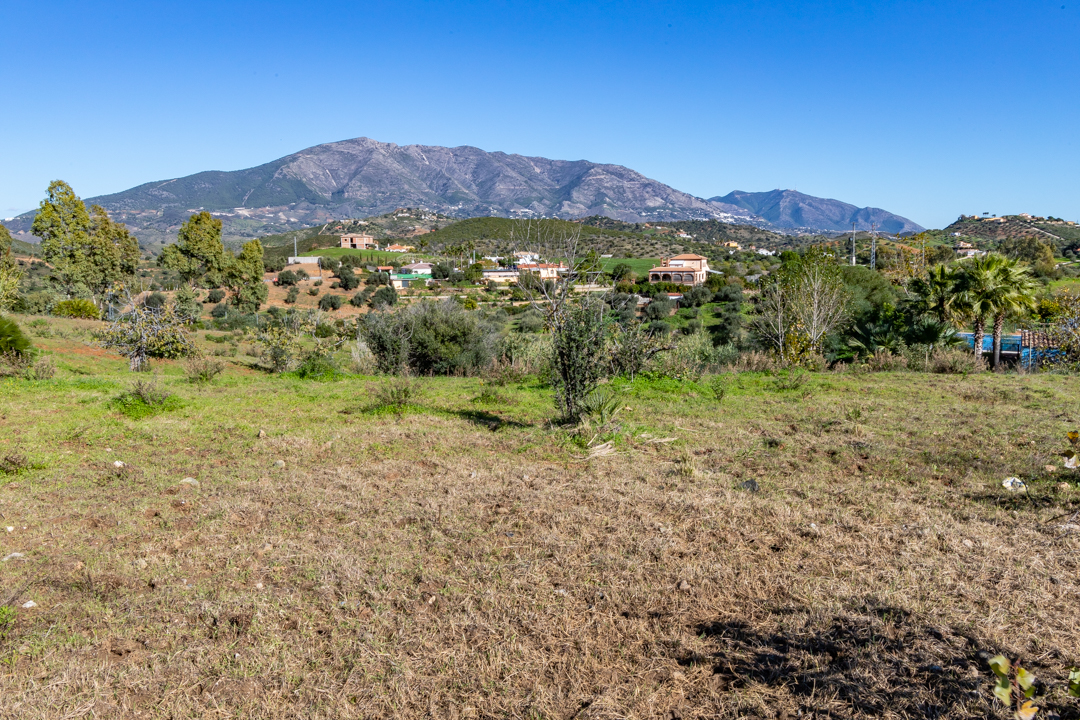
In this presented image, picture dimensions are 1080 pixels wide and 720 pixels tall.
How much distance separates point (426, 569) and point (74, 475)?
13.7ft

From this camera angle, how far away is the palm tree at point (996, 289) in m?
15.7

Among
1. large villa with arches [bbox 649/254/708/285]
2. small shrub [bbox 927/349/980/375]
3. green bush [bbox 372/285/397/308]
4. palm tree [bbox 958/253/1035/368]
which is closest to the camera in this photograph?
small shrub [bbox 927/349/980/375]

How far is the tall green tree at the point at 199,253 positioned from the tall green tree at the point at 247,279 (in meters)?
0.52

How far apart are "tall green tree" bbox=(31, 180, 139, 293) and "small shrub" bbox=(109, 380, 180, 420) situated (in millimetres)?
27783

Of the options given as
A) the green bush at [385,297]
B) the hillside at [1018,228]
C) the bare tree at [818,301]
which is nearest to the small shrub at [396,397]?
the bare tree at [818,301]

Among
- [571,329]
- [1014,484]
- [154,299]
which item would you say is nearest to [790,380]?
[571,329]

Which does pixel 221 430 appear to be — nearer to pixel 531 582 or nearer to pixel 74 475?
pixel 74 475

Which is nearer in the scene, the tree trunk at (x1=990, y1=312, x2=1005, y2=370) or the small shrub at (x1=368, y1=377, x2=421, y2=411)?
the small shrub at (x1=368, y1=377, x2=421, y2=411)

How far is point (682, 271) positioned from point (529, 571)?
5804 cm

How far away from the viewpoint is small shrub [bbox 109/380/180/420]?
339 inches

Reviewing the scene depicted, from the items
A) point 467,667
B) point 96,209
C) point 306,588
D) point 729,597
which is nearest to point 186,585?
point 306,588

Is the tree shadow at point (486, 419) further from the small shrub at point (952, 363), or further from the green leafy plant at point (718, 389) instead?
the small shrub at point (952, 363)

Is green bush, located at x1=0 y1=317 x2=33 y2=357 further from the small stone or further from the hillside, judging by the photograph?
the hillside

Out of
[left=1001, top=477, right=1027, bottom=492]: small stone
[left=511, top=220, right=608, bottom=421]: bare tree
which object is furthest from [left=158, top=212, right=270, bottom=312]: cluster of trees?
[left=1001, top=477, right=1027, bottom=492]: small stone
